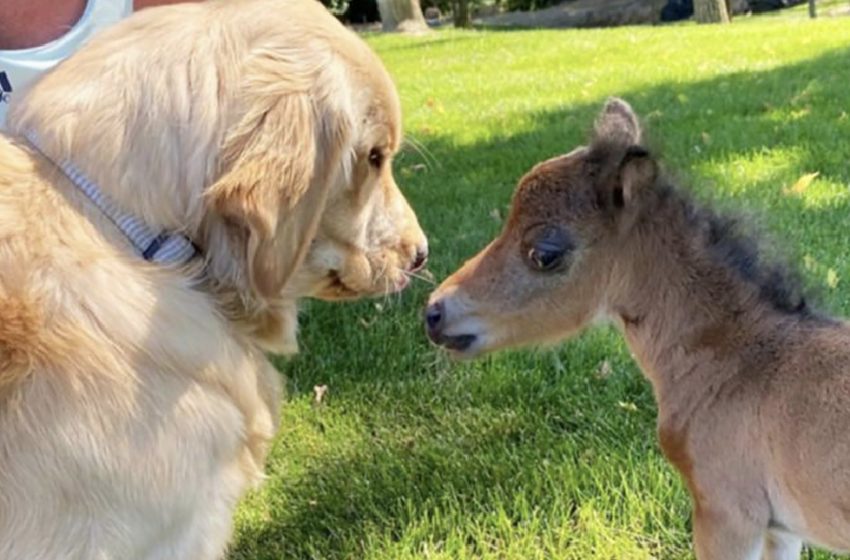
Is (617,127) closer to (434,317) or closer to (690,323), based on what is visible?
(690,323)

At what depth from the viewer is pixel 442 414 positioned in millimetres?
3619

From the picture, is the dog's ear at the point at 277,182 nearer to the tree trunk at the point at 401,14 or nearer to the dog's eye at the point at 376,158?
the dog's eye at the point at 376,158

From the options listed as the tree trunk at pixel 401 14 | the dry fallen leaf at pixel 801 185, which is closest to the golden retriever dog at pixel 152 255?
the dry fallen leaf at pixel 801 185

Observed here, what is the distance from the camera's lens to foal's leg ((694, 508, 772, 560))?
2.36 m

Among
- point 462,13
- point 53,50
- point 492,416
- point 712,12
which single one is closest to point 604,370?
point 492,416

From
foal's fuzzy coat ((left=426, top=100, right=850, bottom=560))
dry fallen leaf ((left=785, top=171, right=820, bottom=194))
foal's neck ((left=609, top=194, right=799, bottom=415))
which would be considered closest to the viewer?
foal's fuzzy coat ((left=426, top=100, right=850, bottom=560))

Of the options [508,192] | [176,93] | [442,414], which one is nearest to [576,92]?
[508,192]

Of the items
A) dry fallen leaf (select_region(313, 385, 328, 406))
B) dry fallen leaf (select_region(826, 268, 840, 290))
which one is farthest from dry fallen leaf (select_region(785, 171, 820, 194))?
dry fallen leaf (select_region(313, 385, 328, 406))

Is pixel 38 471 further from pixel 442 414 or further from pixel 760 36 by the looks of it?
pixel 760 36

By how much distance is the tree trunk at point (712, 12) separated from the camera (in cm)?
1872

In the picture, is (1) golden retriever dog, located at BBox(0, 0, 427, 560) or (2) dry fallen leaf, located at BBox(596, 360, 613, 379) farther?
(2) dry fallen leaf, located at BBox(596, 360, 613, 379)

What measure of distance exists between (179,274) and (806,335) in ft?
4.49

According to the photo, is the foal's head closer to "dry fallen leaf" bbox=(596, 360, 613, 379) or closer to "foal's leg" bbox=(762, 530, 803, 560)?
Result: "foal's leg" bbox=(762, 530, 803, 560)

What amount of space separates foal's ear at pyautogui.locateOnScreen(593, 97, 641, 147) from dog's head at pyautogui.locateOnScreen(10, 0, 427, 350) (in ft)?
2.04
